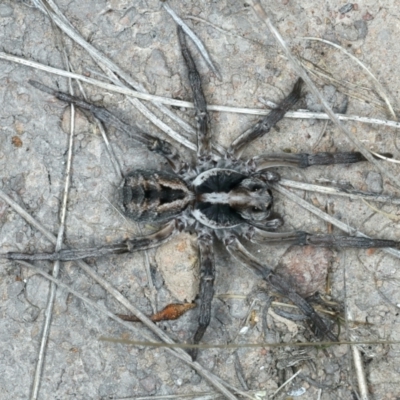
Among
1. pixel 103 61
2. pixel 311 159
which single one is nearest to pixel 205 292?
pixel 311 159

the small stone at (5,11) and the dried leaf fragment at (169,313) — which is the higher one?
the small stone at (5,11)

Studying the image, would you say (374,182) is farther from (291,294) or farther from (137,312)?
(137,312)

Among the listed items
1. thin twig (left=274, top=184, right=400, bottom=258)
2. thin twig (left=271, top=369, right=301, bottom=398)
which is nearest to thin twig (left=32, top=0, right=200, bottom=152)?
thin twig (left=274, top=184, right=400, bottom=258)

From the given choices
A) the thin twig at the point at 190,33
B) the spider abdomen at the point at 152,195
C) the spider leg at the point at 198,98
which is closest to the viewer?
the spider abdomen at the point at 152,195

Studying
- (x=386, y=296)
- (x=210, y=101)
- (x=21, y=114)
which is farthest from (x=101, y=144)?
(x=386, y=296)

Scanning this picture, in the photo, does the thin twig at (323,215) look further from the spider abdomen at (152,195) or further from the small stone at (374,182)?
the spider abdomen at (152,195)

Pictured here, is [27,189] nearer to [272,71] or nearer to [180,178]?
[180,178]

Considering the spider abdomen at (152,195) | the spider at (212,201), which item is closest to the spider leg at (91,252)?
the spider at (212,201)

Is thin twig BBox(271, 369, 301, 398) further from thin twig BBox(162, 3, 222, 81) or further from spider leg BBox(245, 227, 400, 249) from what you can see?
thin twig BBox(162, 3, 222, 81)
